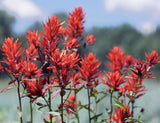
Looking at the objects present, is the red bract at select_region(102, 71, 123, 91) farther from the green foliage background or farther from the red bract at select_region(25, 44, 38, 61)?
the green foliage background

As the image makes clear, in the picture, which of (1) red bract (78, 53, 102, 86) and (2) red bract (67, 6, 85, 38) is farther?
(2) red bract (67, 6, 85, 38)

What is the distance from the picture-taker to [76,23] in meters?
2.05

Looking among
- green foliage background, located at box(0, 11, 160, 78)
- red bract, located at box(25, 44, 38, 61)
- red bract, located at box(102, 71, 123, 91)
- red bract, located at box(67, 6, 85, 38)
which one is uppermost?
green foliage background, located at box(0, 11, 160, 78)

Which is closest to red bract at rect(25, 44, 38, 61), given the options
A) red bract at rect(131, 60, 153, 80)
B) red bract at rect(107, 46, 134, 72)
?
red bract at rect(131, 60, 153, 80)

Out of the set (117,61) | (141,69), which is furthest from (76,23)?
(141,69)

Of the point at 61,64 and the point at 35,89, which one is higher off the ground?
the point at 61,64

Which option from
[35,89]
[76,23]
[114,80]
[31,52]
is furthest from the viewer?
[76,23]

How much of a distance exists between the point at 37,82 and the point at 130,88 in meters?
0.77

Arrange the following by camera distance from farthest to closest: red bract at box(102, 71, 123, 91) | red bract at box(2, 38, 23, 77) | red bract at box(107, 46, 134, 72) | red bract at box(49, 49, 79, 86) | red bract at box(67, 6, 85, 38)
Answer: red bract at box(107, 46, 134, 72) → red bract at box(67, 6, 85, 38) → red bract at box(102, 71, 123, 91) → red bract at box(2, 38, 23, 77) → red bract at box(49, 49, 79, 86)

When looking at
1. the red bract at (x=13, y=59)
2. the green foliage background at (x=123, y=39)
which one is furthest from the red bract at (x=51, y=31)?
the green foliage background at (x=123, y=39)

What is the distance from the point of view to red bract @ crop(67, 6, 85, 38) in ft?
6.71

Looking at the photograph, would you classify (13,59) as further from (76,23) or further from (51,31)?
(76,23)

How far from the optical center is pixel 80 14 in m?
2.09

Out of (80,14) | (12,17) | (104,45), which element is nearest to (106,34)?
(104,45)
